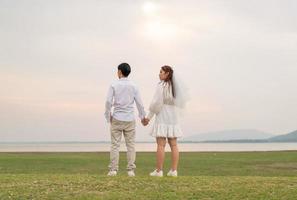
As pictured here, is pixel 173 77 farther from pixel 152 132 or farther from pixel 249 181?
pixel 249 181

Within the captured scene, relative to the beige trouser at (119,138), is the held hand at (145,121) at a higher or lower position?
higher

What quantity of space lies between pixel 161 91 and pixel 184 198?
3.13 meters

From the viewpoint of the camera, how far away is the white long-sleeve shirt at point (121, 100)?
1305 cm

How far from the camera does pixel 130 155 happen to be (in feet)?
43.1

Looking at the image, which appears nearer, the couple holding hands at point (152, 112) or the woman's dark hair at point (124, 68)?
the couple holding hands at point (152, 112)

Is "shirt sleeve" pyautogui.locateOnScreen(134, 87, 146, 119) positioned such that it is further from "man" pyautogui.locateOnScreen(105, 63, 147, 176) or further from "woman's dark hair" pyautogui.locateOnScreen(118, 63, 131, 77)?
"woman's dark hair" pyautogui.locateOnScreen(118, 63, 131, 77)

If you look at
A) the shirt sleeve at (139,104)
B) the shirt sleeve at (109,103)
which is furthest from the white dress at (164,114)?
the shirt sleeve at (109,103)

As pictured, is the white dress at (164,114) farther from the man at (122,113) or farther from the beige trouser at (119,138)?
the beige trouser at (119,138)

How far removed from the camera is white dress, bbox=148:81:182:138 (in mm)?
12695

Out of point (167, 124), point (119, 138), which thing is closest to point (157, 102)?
point (167, 124)

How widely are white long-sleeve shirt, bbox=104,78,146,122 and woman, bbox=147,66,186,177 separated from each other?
511 millimetres

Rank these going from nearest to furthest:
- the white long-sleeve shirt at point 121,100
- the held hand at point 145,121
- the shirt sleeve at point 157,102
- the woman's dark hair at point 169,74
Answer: the shirt sleeve at point 157,102
the woman's dark hair at point 169,74
the held hand at point 145,121
the white long-sleeve shirt at point 121,100

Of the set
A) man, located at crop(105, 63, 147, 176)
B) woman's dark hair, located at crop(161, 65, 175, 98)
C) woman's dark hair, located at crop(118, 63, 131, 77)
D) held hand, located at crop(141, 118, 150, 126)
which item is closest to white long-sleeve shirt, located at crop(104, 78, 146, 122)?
man, located at crop(105, 63, 147, 176)

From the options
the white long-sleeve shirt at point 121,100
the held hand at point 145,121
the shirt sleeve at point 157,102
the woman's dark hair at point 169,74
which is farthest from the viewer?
the white long-sleeve shirt at point 121,100
